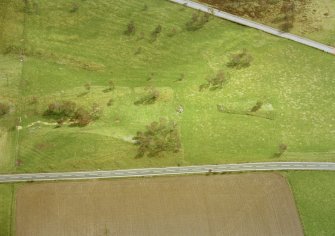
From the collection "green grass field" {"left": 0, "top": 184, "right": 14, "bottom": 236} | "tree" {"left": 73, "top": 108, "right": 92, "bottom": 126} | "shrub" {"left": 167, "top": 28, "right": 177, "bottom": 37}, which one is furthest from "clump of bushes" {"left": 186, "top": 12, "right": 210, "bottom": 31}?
"green grass field" {"left": 0, "top": 184, "right": 14, "bottom": 236}

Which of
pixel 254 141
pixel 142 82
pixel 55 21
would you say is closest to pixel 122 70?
pixel 142 82

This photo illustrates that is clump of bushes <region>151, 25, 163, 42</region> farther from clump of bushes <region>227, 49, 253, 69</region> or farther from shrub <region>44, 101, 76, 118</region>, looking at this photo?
shrub <region>44, 101, 76, 118</region>

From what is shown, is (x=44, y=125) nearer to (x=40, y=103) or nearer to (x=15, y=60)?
(x=40, y=103)

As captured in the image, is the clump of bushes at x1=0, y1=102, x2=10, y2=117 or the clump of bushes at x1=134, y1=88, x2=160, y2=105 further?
the clump of bushes at x1=134, y1=88, x2=160, y2=105

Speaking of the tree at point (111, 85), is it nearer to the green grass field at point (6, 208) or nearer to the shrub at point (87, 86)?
the shrub at point (87, 86)

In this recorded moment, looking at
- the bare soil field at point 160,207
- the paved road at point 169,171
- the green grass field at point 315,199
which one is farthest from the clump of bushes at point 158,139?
the green grass field at point 315,199

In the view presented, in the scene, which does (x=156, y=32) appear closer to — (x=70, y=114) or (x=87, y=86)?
(x=87, y=86)
